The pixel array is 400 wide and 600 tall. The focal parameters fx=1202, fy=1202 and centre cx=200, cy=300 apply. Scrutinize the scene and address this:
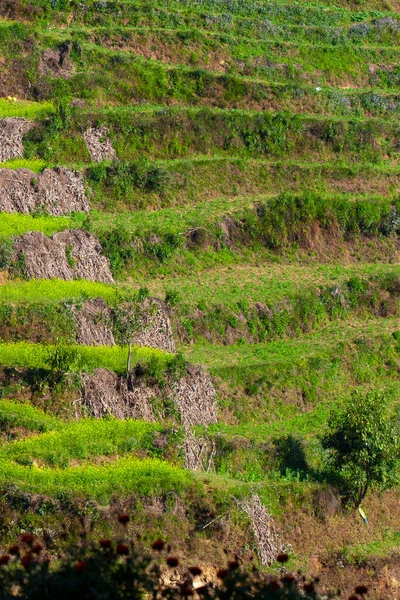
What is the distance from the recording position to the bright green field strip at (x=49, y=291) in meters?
47.0

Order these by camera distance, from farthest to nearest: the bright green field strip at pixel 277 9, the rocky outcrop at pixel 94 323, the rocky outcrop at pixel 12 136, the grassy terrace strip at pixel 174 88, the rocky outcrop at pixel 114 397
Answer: the bright green field strip at pixel 277 9 < the grassy terrace strip at pixel 174 88 < the rocky outcrop at pixel 12 136 < the rocky outcrop at pixel 94 323 < the rocky outcrop at pixel 114 397

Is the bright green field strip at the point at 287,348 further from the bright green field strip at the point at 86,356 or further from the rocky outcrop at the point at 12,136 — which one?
the rocky outcrop at the point at 12,136

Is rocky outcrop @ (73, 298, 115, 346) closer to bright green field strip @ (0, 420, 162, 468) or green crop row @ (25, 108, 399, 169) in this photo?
bright green field strip @ (0, 420, 162, 468)

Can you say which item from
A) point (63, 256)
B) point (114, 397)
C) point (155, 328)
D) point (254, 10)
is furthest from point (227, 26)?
point (114, 397)

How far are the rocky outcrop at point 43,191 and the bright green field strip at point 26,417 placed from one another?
41.7 ft

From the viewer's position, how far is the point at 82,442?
136 feet

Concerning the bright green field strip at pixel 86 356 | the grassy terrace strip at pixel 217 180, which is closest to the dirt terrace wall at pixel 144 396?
the bright green field strip at pixel 86 356

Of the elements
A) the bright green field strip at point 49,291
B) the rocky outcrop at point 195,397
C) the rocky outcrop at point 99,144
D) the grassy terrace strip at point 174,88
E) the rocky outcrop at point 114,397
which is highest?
the grassy terrace strip at point 174,88

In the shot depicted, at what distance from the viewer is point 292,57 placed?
69125 mm

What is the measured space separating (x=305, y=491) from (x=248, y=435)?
3.83 meters

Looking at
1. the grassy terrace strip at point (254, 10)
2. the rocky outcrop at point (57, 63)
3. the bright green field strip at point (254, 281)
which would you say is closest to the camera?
the bright green field strip at point (254, 281)

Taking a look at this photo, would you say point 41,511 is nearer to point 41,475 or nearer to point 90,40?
point 41,475

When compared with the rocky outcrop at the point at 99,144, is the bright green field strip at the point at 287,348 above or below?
below

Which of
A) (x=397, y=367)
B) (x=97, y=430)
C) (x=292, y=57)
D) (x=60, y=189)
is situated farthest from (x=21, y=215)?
(x=292, y=57)
